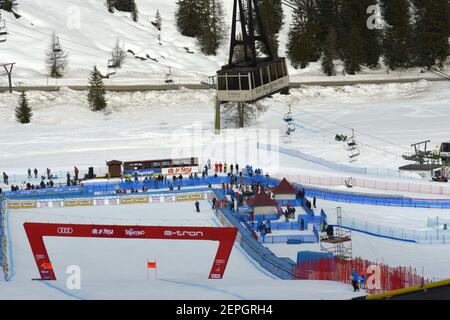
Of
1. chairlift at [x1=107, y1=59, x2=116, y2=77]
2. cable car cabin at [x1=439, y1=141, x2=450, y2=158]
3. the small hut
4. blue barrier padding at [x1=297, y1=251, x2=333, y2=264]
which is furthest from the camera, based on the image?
chairlift at [x1=107, y1=59, x2=116, y2=77]

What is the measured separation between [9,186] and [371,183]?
76.7 feet

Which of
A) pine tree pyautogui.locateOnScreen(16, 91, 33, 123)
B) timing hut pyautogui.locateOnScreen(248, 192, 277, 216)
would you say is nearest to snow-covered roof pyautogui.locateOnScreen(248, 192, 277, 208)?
timing hut pyautogui.locateOnScreen(248, 192, 277, 216)

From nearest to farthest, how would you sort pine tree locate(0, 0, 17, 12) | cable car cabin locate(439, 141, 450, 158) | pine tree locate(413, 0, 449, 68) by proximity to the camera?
cable car cabin locate(439, 141, 450, 158) → pine tree locate(413, 0, 449, 68) → pine tree locate(0, 0, 17, 12)

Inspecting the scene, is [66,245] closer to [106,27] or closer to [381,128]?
[381,128]

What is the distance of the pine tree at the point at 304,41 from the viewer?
335 ft

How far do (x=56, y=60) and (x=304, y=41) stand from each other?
101ft

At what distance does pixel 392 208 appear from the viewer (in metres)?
44.4

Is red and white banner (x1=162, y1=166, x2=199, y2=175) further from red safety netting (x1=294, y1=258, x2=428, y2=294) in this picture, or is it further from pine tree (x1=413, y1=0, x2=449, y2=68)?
pine tree (x1=413, y1=0, x2=449, y2=68)

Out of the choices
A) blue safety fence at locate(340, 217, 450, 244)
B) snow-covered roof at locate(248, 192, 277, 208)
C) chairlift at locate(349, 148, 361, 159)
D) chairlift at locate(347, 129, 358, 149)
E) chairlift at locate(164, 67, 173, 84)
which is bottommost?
blue safety fence at locate(340, 217, 450, 244)

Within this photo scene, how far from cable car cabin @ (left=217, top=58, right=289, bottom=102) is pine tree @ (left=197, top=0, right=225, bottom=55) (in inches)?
2581

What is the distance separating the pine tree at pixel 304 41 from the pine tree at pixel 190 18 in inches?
552

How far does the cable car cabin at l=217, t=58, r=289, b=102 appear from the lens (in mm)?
40031

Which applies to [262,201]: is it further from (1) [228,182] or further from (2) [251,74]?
(1) [228,182]
